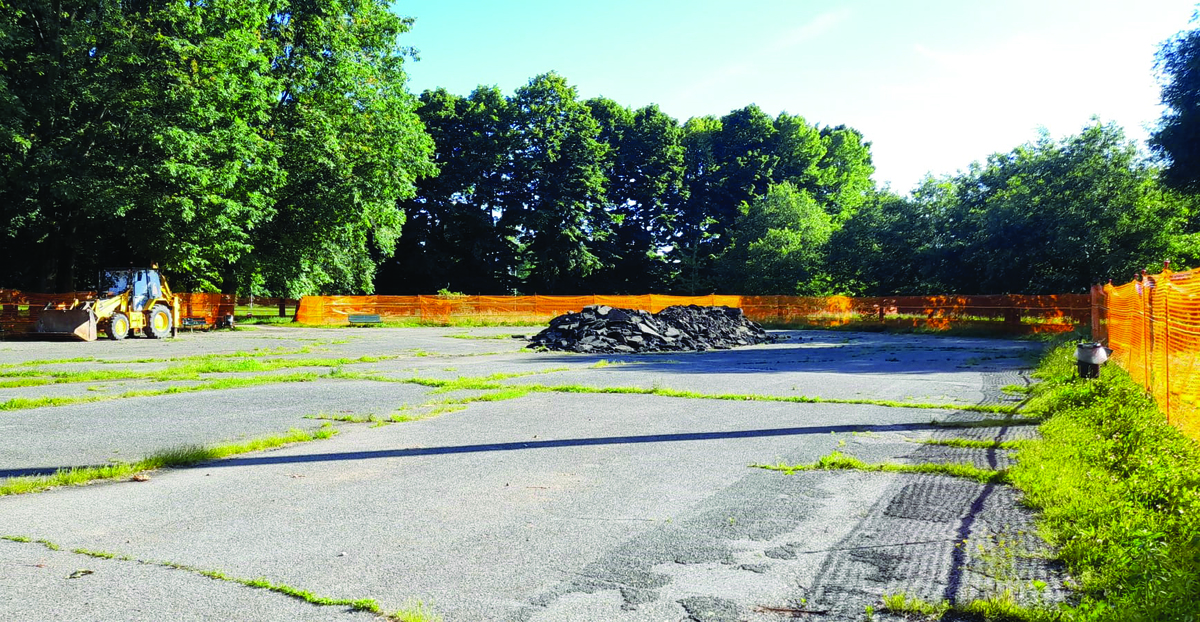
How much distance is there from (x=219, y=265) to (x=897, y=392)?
109 feet

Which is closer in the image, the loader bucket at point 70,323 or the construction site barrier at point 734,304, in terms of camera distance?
the loader bucket at point 70,323

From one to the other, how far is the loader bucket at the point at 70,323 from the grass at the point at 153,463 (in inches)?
826

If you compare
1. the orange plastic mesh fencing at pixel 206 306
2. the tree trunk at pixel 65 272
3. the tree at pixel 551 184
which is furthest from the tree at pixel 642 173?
the tree trunk at pixel 65 272

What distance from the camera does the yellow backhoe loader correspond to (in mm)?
24766

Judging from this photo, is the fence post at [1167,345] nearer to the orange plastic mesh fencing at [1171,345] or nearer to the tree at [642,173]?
the orange plastic mesh fencing at [1171,345]

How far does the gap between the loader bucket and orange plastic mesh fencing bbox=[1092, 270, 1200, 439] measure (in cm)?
2758

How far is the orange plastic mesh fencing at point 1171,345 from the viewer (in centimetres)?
763

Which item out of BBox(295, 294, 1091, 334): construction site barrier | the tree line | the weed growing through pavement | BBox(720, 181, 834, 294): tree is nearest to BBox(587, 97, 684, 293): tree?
BBox(720, 181, 834, 294): tree

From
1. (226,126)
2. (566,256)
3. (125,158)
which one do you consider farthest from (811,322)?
(125,158)

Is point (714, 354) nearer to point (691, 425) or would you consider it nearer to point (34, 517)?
point (691, 425)

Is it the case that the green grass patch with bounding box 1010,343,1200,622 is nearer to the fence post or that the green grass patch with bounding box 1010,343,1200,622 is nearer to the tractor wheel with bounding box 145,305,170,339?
the fence post

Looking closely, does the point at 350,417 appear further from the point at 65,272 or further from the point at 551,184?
the point at 551,184

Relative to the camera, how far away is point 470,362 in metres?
18.3

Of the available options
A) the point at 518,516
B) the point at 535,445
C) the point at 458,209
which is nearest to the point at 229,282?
the point at 458,209
